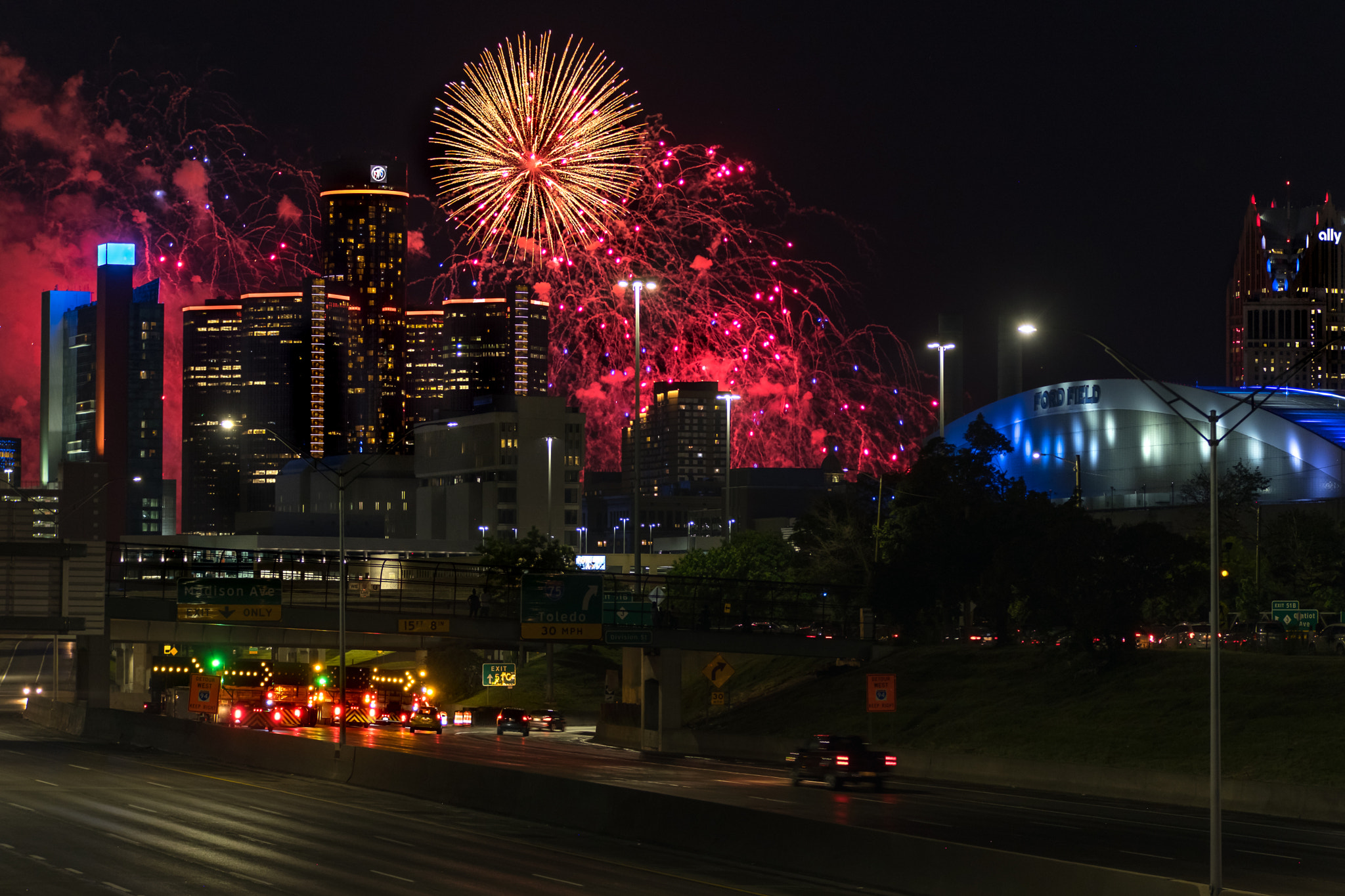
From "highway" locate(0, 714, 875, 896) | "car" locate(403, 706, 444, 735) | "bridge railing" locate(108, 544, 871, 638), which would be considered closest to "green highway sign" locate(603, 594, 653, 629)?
"bridge railing" locate(108, 544, 871, 638)

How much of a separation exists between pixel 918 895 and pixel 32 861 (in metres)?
14.9

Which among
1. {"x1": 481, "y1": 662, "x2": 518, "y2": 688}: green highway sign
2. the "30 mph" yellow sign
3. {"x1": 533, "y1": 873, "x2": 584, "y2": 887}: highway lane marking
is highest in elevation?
the "30 mph" yellow sign

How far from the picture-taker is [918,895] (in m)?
25.7

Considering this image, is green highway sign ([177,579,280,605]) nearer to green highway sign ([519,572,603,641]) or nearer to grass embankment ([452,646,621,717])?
green highway sign ([519,572,603,641])

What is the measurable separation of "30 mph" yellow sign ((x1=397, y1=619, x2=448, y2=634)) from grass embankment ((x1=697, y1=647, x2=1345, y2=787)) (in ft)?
44.0

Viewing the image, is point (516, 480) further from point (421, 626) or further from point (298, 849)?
point (298, 849)

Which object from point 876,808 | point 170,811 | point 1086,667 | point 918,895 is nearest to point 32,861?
point 170,811

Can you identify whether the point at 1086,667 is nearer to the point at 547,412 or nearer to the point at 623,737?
the point at 623,737

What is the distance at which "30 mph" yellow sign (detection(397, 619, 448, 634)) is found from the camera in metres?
62.8

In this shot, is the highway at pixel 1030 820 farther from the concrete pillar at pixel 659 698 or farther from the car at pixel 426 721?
the car at pixel 426 721

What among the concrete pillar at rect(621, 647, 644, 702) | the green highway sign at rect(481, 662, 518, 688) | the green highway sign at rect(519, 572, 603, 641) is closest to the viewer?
the green highway sign at rect(519, 572, 603, 641)

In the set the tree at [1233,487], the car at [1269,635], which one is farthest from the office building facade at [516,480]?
the car at [1269,635]

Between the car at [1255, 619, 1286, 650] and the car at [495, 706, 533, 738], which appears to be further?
the car at [495, 706, 533, 738]

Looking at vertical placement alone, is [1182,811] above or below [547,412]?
below
